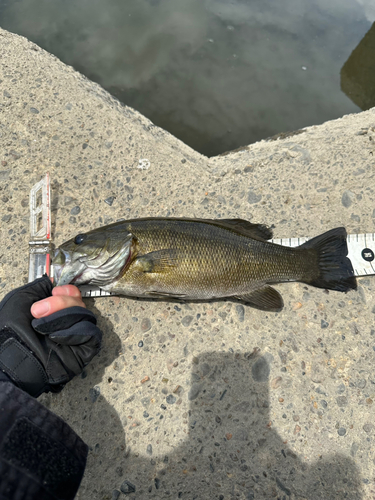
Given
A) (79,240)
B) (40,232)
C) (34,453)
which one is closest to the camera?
(34,453)

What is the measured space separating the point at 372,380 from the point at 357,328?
17.9 inches

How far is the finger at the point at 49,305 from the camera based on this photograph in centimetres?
254

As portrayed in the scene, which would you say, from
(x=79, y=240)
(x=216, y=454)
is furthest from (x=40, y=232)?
(x=216, y=454)

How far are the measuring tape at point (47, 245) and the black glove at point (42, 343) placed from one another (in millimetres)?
415

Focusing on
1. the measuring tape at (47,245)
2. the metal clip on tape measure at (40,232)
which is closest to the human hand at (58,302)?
the measuring tape at (47,245)

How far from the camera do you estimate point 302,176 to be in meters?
3.57

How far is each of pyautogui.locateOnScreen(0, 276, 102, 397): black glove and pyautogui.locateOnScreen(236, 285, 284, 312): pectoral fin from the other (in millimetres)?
1366

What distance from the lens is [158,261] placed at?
8.93ft

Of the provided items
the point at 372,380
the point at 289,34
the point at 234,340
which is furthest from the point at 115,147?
the point at 289,34

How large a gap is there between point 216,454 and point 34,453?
1435mm

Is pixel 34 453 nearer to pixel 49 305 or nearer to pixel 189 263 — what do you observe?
pixel 49 305

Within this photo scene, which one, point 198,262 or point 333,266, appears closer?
point 198,262

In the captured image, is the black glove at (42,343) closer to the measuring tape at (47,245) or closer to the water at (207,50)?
the measuring tape at (47,245)

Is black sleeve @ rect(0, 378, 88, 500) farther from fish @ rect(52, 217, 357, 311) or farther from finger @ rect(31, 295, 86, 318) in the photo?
fish @ rect(52, 217, 357, 311)
